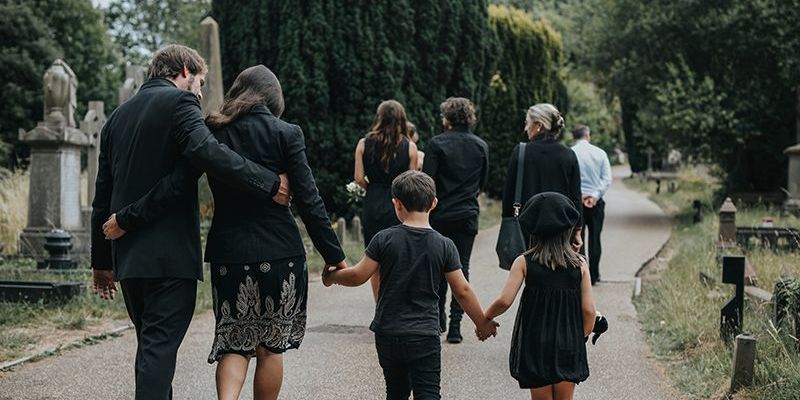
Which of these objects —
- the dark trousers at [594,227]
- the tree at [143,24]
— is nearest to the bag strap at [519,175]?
the dark trousers at [594,227]

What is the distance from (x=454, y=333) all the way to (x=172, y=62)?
3789 millimetres

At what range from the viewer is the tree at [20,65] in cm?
3166

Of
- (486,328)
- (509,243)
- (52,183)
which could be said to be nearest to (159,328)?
(486,328)

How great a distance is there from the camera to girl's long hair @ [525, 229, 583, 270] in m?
4.76

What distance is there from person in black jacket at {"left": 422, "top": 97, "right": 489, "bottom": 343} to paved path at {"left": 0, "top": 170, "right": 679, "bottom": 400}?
77 cm

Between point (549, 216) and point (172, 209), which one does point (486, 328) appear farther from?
point (172, 209)

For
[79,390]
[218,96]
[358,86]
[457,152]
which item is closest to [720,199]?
[358,86]

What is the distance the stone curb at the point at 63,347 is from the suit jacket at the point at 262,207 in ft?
9.27

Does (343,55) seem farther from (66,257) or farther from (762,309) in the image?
(762,309)

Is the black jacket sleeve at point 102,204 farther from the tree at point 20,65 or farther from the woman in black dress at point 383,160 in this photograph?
the tree at point 20,65

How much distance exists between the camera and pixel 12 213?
14445mm

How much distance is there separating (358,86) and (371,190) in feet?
31.6

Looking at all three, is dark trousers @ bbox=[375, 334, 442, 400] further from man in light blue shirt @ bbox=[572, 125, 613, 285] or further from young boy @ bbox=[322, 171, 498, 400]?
man in light blue shirt @ bbox=[572, 125, 613, 285]

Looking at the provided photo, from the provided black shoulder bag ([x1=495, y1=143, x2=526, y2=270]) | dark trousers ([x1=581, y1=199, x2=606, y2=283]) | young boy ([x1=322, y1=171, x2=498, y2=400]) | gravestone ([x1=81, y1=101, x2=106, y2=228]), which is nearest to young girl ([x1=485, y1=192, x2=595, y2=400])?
young boy ([x1=322, y1=171, x2=498, y2=400])
